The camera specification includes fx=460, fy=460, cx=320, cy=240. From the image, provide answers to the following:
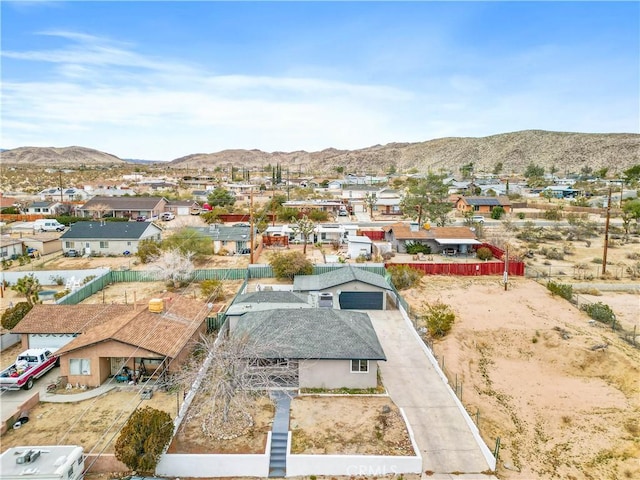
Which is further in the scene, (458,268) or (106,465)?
(458,268)

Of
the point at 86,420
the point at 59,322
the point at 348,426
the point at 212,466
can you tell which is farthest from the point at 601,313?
the point at 59,322

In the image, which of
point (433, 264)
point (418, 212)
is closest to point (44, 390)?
point (433, 264)

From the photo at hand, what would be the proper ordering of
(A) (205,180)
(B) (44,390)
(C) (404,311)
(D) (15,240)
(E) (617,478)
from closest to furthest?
(E) (617,478) → (B) (44,390) → (C) (404,311) → (D) (15,240) → (A) (205,180)

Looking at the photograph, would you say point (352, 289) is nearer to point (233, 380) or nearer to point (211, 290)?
point (211, 290)

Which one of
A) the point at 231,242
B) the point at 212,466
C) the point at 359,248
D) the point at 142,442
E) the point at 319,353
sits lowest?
the point at 212,466

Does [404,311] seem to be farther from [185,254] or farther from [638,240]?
[638,240]
